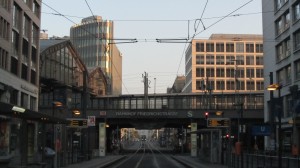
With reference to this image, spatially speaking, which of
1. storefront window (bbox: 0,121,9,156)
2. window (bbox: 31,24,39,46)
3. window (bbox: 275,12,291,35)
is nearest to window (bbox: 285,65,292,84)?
window (bbox: 275,12,291,35)

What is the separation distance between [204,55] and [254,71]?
1456cm

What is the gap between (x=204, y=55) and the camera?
145m

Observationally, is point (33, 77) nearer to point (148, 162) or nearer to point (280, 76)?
point (148, 162)

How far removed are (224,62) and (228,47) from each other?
5.26 metres

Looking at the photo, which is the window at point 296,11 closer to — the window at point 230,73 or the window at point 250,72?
the window at point 250,72

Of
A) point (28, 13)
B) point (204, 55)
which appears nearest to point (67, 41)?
point (28, 13)

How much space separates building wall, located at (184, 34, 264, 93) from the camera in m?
143

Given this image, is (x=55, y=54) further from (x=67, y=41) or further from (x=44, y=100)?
(x=44, y=100)

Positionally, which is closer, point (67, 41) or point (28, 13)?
point (28, 13)

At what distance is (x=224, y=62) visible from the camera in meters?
145

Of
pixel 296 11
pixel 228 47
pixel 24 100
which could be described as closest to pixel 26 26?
pixel 24 100

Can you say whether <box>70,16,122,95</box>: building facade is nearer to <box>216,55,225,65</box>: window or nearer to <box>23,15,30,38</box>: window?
<box>23,15,30,38</box>: window

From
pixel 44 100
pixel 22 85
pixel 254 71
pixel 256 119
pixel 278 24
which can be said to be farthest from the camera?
pixel 254 71

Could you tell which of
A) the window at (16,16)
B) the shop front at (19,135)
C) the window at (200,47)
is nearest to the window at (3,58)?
the window at (16,16)
